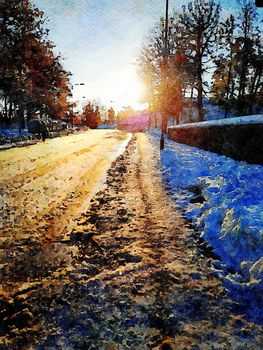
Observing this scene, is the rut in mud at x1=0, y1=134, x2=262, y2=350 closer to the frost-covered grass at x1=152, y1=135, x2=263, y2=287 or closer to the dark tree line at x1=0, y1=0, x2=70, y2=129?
the frost-covered grass at x1=152, y1=135, x2=263, y2=287

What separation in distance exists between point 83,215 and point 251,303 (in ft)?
9.96

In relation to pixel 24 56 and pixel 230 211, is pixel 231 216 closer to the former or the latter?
pixel 230 211

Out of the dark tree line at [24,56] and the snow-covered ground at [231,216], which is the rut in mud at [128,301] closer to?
the snow-covered ground at [231,216]

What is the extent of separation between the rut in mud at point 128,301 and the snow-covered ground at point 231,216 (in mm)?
241

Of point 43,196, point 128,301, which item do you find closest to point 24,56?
point 43,196

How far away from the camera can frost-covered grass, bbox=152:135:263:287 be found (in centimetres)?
312

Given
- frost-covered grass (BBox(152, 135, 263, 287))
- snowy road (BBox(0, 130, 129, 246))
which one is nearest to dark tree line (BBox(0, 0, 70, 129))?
snowy road (BBox(0, 130, 129, 246))

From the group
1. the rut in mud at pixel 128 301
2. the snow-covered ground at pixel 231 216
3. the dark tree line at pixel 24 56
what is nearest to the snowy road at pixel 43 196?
the rut in mud at pixel 128 301

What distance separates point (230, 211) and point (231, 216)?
186 mm

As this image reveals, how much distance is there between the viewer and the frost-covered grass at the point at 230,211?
123 inches

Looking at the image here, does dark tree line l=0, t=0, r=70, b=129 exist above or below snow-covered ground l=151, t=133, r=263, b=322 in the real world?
above

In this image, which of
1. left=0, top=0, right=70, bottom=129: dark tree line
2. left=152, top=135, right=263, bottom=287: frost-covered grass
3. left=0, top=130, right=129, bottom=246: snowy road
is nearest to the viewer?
left=152, top=135, right=263, bottom=287: frost-covered grass

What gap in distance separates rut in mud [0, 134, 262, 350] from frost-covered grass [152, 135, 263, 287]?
0.96 ft

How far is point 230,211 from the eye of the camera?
416 cm
